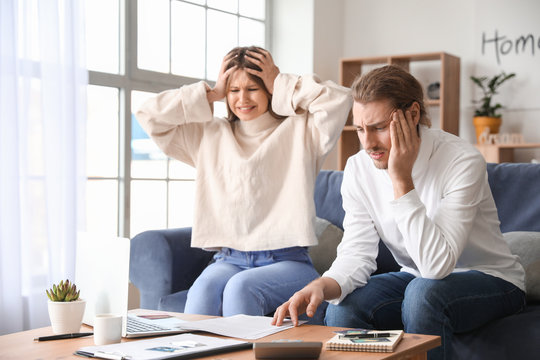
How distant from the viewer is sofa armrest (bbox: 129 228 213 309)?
2404 mm

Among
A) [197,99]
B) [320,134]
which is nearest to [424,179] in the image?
[320,134]

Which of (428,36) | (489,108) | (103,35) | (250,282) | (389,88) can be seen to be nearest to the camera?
(389,88)

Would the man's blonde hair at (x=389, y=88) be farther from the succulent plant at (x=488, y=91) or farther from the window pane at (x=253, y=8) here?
the window pane at (x=253, y=8)

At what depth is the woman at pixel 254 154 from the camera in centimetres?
222

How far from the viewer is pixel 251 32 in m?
4.91

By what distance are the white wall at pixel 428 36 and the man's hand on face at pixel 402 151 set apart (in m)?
3.06

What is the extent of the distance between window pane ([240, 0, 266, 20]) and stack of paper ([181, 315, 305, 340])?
3.65 metres

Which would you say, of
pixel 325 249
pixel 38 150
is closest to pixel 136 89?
pixel 38 150

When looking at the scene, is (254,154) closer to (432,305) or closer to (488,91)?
(432,305)

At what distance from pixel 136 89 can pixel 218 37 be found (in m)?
0.97

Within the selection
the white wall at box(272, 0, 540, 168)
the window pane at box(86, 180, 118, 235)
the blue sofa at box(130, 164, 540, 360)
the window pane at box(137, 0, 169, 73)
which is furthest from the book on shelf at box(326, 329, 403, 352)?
the white wall at box(272, 0, 540, 168)

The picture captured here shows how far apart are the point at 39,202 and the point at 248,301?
60.8 inches

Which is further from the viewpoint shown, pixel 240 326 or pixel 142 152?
pixel 142 152

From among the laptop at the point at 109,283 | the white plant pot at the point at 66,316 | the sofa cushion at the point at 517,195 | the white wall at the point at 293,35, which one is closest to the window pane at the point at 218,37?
the white wall at the point at 293,35
